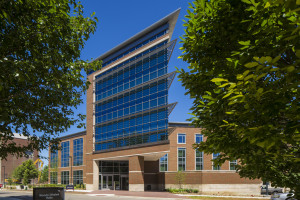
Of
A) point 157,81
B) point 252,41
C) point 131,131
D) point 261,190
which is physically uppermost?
point 157,81

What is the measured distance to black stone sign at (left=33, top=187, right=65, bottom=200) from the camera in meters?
12.3

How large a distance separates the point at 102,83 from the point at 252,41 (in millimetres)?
→ 55897

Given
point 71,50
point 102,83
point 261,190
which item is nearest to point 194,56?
point 71,50

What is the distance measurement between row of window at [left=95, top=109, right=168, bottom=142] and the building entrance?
224 inches

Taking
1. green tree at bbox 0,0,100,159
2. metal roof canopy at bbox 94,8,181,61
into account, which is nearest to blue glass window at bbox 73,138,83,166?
metal roof canopy at bbox 94,8,181,61

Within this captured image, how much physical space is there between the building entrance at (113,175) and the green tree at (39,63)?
44635 mm

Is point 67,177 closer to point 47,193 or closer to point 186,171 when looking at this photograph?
point 186,171

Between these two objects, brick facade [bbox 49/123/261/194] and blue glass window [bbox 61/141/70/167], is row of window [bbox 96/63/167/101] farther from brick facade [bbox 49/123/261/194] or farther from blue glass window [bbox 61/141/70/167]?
blue glass window [bbox 61/141/70/167]

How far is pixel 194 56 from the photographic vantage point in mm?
8820

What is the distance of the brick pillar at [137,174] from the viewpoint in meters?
49.8

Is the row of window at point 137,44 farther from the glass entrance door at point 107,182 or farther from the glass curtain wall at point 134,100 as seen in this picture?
the glass entrance door at point 107,182

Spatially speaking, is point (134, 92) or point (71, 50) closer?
point (71, 50)

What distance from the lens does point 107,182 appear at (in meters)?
59.6

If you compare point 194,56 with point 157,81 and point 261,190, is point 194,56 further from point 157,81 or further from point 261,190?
point 261,190
